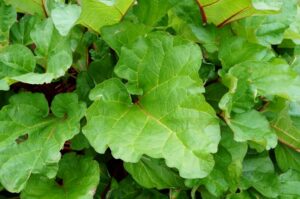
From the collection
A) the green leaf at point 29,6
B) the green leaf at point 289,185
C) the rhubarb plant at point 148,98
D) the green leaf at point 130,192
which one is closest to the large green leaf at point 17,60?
the rhubarb plant at point 148,98

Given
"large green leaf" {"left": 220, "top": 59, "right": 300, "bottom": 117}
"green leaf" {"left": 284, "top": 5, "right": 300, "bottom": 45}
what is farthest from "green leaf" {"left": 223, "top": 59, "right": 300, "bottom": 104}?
"green leaf" {"left": 284, "top": 5, "right": 300, "bottom": 45}

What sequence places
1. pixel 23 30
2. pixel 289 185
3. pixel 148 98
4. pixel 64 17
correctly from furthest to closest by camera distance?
pixel 289 185 < pixel 23 30 < pixel 148 98 < pixel 64 17

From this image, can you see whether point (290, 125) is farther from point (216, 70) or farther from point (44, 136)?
point (44, 136)

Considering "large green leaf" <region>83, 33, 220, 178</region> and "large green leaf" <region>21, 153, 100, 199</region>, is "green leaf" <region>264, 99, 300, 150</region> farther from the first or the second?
"large green leaf" <region>21, 153, 100, 199</region>

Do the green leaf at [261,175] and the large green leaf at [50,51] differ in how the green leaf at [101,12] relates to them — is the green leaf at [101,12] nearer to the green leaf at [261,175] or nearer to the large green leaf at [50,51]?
the large green leaf at [50,51]

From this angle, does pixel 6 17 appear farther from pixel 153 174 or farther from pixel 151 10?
pixel 153 174

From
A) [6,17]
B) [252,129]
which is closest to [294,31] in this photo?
[252,129]
